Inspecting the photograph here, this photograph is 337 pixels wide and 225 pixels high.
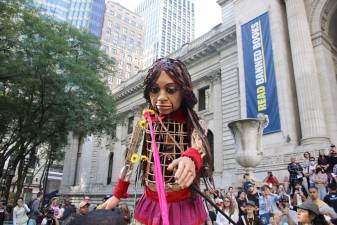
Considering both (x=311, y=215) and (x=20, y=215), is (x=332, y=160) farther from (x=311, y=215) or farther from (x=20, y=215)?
(x=20, y=215)

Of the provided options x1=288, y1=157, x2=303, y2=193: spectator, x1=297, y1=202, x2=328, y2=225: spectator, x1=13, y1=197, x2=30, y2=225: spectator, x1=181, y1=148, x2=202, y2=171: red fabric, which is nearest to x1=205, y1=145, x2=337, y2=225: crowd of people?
x1=288, y1=157, x2=303, y2=193: spectator

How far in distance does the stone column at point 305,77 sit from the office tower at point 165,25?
3311 inches

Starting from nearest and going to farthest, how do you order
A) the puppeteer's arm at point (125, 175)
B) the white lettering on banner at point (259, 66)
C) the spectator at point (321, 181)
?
the puppeteer's arm at point (125, 175) < the spectator at point (321, 181) < the white lettering on banner at point (259, 66)

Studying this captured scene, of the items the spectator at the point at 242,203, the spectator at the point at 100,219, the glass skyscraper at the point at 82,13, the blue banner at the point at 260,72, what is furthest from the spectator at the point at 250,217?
the glass skyscraper at the point at 82,13

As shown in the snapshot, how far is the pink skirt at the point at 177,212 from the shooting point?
7.16 feet

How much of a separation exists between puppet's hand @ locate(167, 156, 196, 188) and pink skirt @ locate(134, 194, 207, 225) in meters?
0.46

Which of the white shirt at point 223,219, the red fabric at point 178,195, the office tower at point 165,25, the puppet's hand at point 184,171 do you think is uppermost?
the office tower at point 165,25

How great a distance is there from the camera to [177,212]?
2.21m

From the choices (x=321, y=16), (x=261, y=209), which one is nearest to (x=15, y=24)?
(x=261, y=209)

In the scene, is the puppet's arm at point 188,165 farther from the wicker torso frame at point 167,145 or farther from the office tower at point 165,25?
the office tower at point 165,25

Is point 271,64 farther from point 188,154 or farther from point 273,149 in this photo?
point 188,154

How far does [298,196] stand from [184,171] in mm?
8772

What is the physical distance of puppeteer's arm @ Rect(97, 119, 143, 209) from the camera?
2.38 m

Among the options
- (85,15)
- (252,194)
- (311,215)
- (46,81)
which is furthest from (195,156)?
(85,15)
